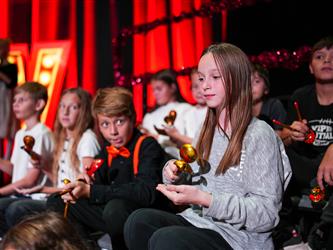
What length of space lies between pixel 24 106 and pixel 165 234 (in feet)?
4.86

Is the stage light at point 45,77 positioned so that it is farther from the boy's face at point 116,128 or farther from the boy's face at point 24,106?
the boy's face at point 116,128

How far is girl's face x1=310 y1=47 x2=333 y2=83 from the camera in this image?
1929 mm

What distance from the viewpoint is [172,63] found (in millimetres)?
3637

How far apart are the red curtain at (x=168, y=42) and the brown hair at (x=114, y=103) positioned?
1.37 meters

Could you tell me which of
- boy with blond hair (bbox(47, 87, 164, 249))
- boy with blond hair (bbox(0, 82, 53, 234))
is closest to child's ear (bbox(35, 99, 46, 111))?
boy with blond hair (bbox(0, 82, 53, 234))

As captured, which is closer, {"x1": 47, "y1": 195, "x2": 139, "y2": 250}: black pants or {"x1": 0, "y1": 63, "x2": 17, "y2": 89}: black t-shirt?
{"x1": 47, "y1": 195, "x2": 139, "y2": 250}: black pants

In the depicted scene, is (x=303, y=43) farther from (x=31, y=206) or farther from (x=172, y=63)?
(x=31, y=206)

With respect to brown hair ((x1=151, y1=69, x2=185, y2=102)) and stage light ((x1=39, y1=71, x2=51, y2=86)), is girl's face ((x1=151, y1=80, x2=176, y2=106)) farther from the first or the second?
stage light ((x1=39, y1=71, x2=51, y2=86))

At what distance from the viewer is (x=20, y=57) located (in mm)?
4121

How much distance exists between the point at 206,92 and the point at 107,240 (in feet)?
2.68

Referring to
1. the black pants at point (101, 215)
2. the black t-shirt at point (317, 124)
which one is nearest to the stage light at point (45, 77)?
the black pants at point (101, 215)

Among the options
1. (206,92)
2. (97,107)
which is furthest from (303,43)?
(206,92)

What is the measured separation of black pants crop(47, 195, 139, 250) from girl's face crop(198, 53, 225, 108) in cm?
49

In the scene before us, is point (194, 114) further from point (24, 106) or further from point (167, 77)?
point (24, 106)
